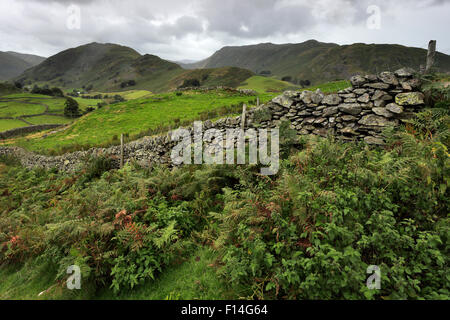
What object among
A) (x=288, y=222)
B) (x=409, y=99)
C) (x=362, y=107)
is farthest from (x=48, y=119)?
(x=409, y=99)

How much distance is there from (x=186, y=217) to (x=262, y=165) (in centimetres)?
275

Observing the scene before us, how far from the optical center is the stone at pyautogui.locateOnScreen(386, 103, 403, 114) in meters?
6.89

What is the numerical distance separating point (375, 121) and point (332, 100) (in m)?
1.71

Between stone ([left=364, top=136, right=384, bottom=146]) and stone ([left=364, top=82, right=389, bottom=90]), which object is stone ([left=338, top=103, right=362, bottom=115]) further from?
stone ([left=364, top=136, right=384, bottom=146])

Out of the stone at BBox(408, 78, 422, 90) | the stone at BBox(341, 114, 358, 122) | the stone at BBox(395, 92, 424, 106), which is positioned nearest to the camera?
the stone at BBox(395, 92, 424, 106)

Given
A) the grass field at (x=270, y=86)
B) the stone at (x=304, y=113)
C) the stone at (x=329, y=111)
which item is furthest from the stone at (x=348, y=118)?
the grass field at (x=270, y=86)

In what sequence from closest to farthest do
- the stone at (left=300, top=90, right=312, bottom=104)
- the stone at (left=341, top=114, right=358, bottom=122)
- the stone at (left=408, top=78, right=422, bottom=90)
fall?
the stone at (left=408, top=78, right=422, bottom=90) < the stone at (left=341, top=114, right=358, bottom=122) < the stone at (left=300, top=90, right=312, bottom=104)

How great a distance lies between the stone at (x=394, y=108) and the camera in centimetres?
689

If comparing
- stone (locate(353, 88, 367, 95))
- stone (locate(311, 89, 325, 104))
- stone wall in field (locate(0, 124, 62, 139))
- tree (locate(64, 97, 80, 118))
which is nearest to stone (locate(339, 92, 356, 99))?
stone (locate(353, 88, 367, 95))

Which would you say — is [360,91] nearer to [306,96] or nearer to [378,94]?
[378,94]

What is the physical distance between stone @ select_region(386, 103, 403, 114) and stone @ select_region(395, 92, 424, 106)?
0.48 feet

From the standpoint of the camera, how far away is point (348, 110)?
25.4 feet
